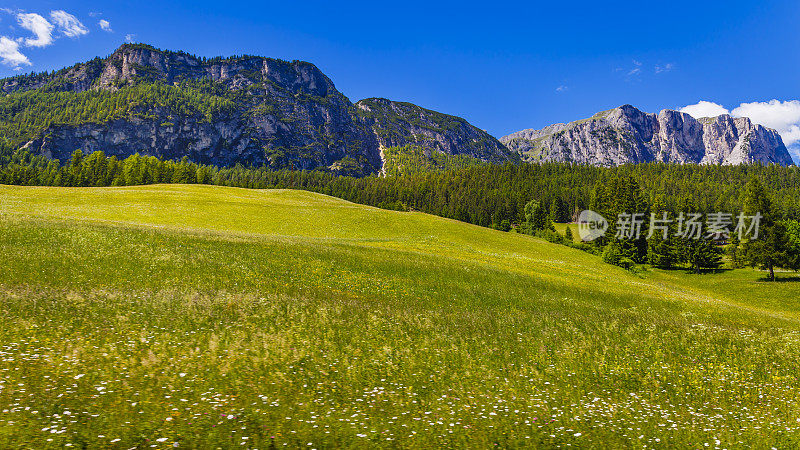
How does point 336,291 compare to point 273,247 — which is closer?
point 336,291

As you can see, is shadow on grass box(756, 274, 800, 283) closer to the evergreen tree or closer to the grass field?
→ the evergreen tree

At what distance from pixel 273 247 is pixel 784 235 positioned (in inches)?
3092

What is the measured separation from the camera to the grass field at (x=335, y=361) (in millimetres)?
8023

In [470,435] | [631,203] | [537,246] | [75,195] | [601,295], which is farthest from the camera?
[631,203]

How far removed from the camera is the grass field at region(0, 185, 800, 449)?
8.02m

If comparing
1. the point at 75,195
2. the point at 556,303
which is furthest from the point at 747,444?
the point at 75,195

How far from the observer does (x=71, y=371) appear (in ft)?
29.8

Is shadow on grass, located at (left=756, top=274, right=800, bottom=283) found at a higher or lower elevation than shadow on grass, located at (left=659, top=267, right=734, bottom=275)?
higher

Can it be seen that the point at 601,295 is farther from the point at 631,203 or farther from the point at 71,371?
the point at 631,203

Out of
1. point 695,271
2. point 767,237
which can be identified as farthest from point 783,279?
point 695,271

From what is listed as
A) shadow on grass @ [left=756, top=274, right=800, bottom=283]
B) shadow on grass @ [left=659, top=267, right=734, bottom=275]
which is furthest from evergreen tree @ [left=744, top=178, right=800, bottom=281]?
shadow on grass @ [left=659, top=267, right=734, bottom=275]

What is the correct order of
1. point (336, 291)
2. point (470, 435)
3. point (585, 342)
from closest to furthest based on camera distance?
point (470, 435), point (585, 342), point (336, 291)

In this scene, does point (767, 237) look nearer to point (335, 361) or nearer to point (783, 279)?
point (783, 279)

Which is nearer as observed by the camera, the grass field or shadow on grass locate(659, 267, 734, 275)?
the grass field
